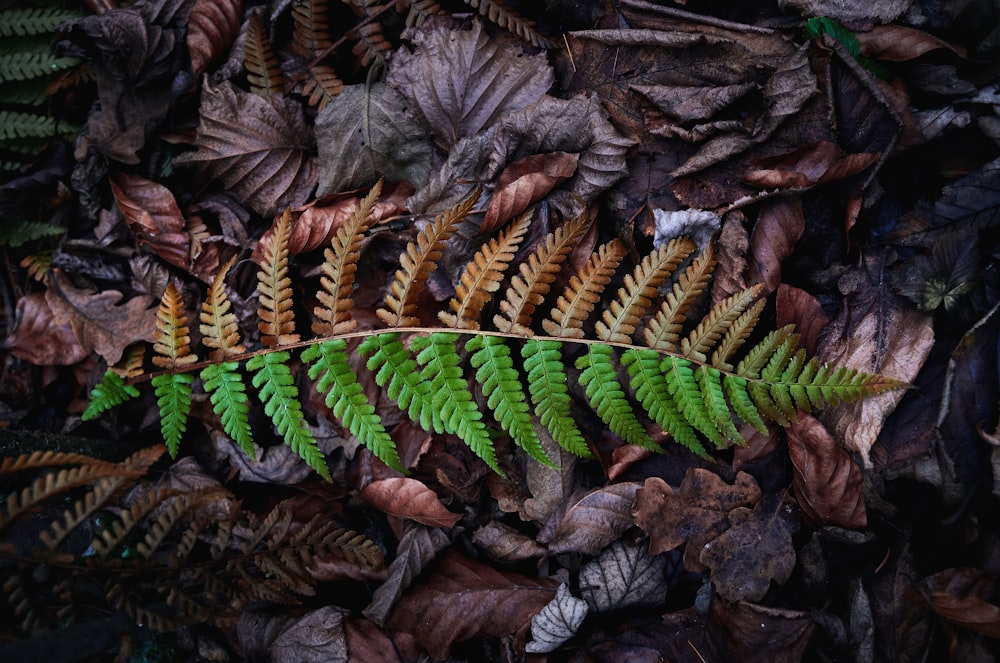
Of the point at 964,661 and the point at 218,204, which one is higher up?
the point at 218,204

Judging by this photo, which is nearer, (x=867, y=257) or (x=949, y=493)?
(x=949, y=493)

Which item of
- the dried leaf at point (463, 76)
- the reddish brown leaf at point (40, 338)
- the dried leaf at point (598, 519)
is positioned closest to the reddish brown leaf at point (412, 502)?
the dried leaf at point (598, 519)

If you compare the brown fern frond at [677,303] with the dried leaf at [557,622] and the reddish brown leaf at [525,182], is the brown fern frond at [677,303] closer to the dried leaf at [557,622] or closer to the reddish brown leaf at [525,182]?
the reddish brown leaf at [525,182]

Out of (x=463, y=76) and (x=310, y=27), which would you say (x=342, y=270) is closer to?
(x=463, y=76)

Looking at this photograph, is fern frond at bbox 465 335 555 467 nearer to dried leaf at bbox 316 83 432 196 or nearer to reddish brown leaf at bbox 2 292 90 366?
dried leaf at bbox 316 83 432 196

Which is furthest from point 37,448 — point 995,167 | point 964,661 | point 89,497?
point 995,167

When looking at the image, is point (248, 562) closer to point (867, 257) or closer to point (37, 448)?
point (37, 448)

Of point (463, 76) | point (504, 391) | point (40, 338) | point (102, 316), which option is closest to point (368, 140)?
point (463, 76)

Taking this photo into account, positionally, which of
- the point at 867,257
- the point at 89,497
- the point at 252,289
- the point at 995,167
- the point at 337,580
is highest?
the point at 995,167
